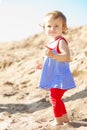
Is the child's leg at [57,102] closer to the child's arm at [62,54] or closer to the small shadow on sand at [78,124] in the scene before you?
the small shadow on sand at [78,124]

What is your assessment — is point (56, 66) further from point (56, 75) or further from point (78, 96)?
point (78, 96)

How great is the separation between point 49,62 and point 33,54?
6.69 m

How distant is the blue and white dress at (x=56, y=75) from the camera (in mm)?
4434

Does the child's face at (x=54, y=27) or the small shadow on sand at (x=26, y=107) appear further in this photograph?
the small shadow on sand at (x=26, y=107)

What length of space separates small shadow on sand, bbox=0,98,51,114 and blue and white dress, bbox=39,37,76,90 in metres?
1.61

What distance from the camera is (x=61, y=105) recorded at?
14.9 ft

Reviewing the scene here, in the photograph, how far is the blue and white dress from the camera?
14.5 ft

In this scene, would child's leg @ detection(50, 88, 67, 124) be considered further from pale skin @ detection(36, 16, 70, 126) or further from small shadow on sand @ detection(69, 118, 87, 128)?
small shadow on sand @ detection(69, 118, 87, 128)

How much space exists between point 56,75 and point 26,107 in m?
2.03

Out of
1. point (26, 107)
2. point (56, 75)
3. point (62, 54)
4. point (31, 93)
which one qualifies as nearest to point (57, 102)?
point (56, 75)

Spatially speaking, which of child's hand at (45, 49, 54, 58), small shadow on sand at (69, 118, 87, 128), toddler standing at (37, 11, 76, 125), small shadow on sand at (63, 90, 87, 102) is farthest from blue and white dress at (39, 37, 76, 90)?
small shadow on sand at (63, 90, 87, 102)

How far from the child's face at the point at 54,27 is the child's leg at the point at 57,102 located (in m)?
0.61

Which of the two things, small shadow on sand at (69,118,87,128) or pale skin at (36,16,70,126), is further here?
small shadow on sand at (69,118,87,128)

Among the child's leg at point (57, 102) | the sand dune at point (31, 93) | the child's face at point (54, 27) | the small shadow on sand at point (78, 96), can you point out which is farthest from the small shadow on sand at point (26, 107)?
the child's face at point (54, 27)
